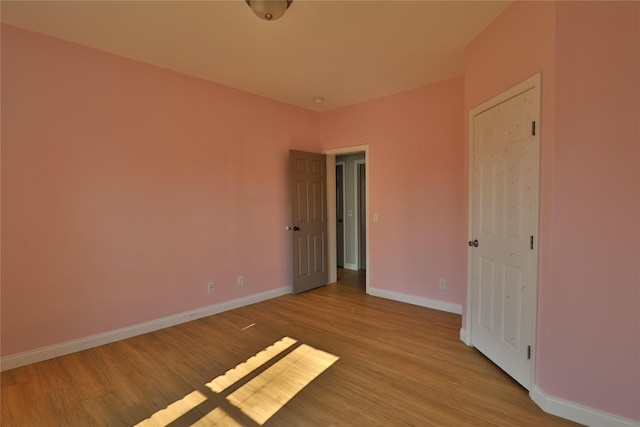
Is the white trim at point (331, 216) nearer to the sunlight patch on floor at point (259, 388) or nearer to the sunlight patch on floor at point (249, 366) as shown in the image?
the sunlight patch on floor at point (249, 366)

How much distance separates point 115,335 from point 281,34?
320cm

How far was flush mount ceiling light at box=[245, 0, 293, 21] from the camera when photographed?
1960 mm

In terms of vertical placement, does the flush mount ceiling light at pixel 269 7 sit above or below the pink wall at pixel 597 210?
above

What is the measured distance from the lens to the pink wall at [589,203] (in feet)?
5.28

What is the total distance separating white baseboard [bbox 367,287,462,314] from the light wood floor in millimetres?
217

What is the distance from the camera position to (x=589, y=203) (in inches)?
67.7

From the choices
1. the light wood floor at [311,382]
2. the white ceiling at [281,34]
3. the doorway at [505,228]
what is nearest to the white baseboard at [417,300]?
the light wood floor at [311,382]

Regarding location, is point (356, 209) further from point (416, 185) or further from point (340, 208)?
point (416, 185)

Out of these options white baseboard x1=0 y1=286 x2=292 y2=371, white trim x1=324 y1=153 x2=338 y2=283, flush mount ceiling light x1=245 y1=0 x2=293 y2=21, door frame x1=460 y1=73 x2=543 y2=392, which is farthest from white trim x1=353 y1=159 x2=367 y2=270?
flush mount ceiling light x1=245 y1=0 x2=293 y2=21

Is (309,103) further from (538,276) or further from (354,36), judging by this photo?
(538,276)

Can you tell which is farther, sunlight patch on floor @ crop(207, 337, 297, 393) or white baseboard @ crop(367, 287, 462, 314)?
white baseboard @ crop(367, 287, 462, 314)

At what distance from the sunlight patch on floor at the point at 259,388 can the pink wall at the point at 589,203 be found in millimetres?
1636

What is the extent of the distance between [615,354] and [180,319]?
366 cm

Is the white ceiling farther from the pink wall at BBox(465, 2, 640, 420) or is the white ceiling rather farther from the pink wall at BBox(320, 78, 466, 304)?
the pink wall at BBox(465, 2, 640, 420)
